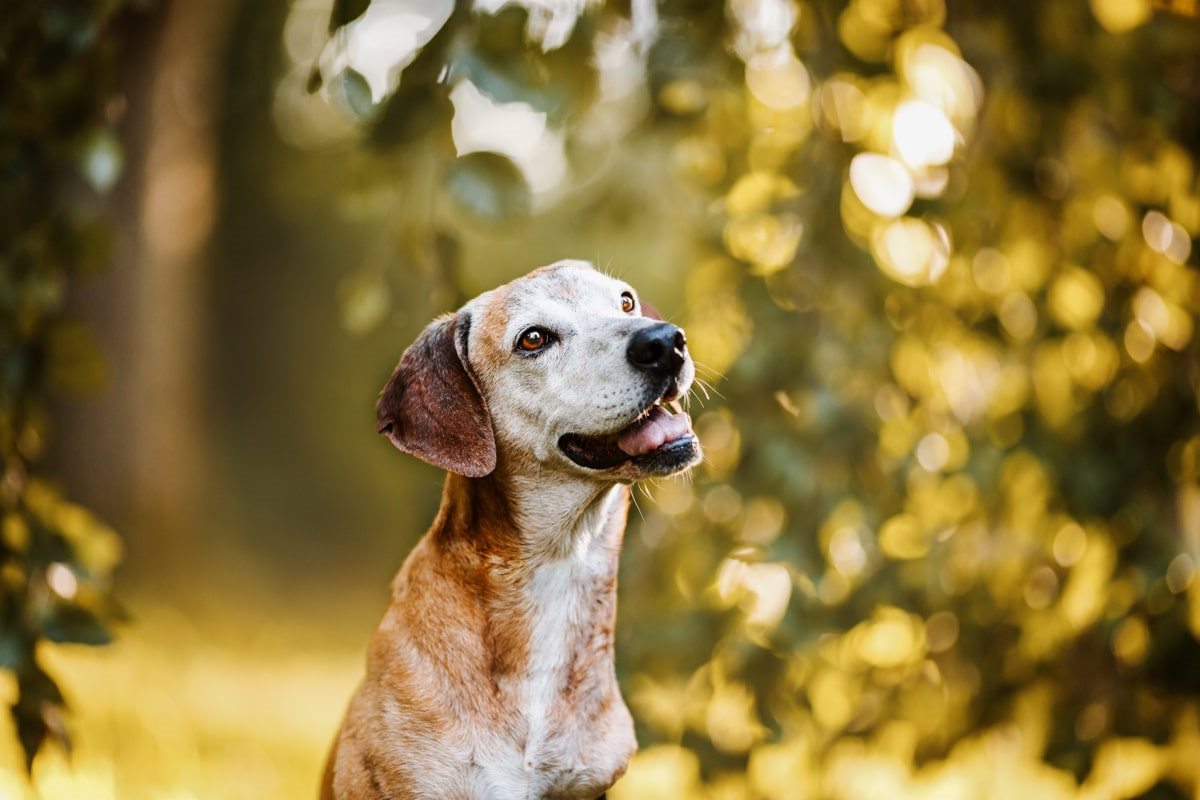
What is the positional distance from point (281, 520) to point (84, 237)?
7.50 m

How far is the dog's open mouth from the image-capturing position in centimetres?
184

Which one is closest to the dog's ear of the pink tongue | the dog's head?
the dog's head

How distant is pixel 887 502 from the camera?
3143 millimetres

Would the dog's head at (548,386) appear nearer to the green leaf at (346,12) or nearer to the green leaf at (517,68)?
the green leaf at (517,68)

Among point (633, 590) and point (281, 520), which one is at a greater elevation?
point (633, 590)

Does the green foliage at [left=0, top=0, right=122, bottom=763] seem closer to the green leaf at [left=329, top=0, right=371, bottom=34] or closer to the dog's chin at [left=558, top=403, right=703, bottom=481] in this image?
the green leaf at [left=329, top=0, right=371, bottom=34]

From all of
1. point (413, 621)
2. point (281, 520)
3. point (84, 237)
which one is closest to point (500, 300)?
point (413, 621)

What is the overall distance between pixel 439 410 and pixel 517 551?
0.30 m

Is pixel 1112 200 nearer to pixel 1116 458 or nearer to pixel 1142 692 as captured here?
pixel 1116 458

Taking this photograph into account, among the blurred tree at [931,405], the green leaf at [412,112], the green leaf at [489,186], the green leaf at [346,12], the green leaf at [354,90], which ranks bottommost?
the blurred tree at [931,405]

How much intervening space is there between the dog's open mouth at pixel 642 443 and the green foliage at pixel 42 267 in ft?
3.39

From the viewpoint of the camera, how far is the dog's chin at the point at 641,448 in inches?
72.2

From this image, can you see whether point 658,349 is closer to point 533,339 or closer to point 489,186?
point 533,339

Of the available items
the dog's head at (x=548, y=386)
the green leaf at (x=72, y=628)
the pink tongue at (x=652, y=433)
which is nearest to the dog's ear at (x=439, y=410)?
the dog's head at (x=548, y=386)
